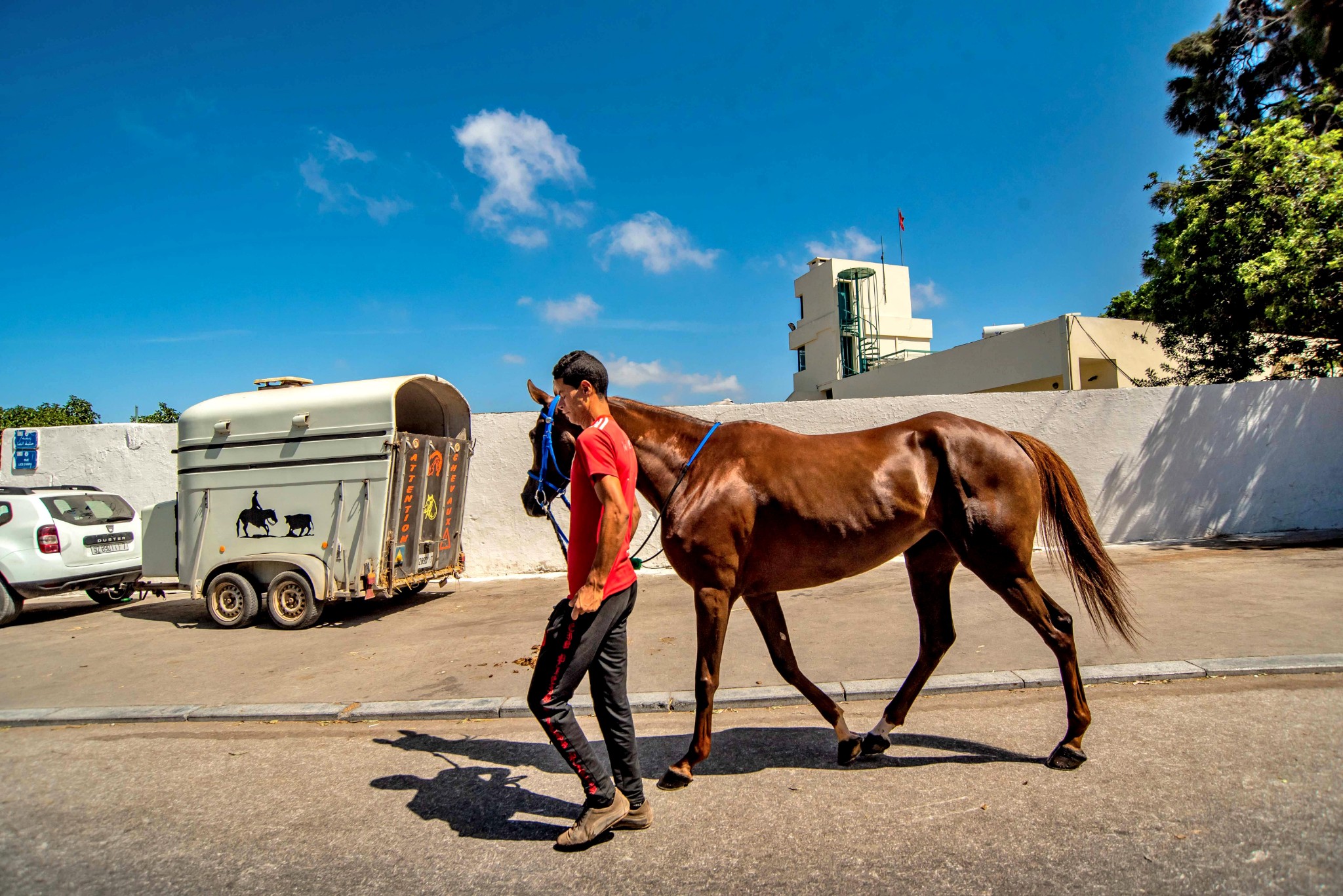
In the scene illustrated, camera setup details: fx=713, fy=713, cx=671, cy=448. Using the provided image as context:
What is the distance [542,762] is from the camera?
154 inches

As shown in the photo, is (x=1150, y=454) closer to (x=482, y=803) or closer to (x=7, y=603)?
(x=482, y=803)

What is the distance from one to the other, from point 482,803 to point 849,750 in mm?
1815

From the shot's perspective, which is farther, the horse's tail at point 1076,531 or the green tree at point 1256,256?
the green tree at point 1256,256

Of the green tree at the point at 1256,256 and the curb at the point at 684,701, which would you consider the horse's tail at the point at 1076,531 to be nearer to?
the curb at the point at 684,701

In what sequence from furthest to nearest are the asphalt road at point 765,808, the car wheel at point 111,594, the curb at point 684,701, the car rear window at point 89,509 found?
the car wheel at point 111,594
the car rear window at point 89,509
the curb at point 684,701
the asphalt road at point 765,808

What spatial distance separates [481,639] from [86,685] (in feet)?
10.3

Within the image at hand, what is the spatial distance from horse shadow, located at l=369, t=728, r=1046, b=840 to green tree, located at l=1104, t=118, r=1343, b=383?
408 inches

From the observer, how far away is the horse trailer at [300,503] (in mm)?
7754

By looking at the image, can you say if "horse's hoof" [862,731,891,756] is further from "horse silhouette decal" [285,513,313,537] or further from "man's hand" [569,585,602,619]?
"horse silhouette decal" [285,513,313,537]

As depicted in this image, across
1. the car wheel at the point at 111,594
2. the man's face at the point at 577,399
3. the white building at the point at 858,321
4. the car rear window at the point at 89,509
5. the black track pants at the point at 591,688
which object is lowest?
the car wheel at the point at 111,594

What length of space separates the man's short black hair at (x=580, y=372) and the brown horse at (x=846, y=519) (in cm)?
56

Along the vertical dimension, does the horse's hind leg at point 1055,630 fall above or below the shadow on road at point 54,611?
above

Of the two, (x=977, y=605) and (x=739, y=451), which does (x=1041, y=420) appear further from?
(x=739, y=451)

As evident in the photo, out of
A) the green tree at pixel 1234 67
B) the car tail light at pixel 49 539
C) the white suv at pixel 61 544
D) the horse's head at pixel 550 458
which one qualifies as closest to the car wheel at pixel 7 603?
the white suv at pixel 61 544
